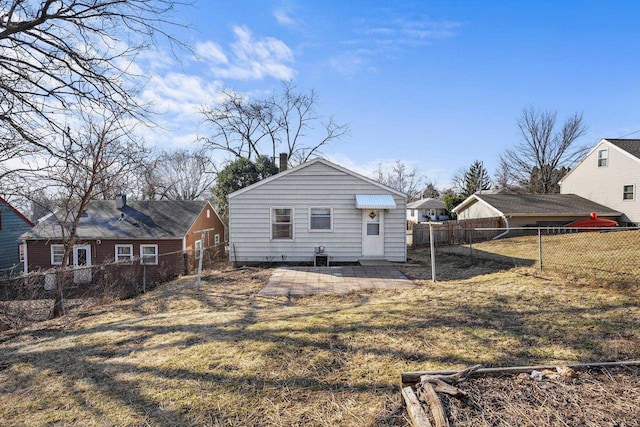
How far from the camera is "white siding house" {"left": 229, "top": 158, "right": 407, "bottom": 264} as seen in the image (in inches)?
451

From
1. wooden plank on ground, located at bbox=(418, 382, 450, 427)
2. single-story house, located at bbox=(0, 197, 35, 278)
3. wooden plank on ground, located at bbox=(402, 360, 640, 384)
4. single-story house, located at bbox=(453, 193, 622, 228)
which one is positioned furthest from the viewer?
single-story house, located at bbox=(453, 193, 622, 228)

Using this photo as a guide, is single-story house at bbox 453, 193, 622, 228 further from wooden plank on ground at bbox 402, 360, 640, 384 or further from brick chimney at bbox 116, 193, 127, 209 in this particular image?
brick chimney at bbox 116, 193, 127, 209

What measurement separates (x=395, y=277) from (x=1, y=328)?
8511 mm

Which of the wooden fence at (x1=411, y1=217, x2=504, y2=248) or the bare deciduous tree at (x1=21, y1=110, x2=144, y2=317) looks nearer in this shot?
the bare deciduous tree at (x1=21, y1=110, x2=144, y2=317)

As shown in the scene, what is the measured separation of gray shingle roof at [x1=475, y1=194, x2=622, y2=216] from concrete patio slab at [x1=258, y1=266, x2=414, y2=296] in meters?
14.3

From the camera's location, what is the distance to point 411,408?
2.35m

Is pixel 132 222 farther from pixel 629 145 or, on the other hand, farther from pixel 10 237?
pixel 629 145

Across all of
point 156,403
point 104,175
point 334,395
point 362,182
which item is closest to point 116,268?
point 104,175

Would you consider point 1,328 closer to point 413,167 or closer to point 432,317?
A: point 432,317

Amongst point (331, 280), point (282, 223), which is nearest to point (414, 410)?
point (331, 280)

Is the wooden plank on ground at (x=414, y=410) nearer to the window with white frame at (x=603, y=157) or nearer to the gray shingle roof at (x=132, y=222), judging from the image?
the gray shingle roof at (x=132, y=222)

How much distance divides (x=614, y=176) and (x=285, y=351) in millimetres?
25981

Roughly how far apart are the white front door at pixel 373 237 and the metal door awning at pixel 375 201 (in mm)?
641

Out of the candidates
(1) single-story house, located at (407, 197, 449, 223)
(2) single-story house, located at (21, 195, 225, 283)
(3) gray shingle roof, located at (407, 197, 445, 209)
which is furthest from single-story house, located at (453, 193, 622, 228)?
(2) single-story house, located at (21, 195, 225, 283)
